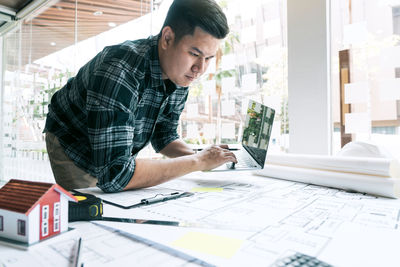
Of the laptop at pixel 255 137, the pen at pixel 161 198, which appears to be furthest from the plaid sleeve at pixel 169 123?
the pen at pixel 161 198

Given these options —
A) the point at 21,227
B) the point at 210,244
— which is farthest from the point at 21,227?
the point at 210,244

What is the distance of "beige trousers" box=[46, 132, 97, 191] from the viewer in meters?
1.34

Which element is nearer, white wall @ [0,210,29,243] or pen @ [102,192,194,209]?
white wall @ [0,210,29,243]

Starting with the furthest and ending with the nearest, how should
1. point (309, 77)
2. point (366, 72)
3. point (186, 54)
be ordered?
1. point (309, 77)
2. point (366, 72)
3. point (186, 54)

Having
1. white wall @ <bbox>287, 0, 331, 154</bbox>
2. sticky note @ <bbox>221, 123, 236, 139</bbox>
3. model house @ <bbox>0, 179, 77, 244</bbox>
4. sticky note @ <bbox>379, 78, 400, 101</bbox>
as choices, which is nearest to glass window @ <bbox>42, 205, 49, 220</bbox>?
model house @ <bbox>0, 179, 77, 244</bbox>

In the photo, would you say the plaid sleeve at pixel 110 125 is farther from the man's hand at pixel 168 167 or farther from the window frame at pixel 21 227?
the window frame at pixel 21 227

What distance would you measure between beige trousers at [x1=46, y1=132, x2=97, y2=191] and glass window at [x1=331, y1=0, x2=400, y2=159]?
141 cm

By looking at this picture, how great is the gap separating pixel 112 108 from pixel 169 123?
619mm

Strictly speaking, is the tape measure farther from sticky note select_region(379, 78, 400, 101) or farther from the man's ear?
sticky note select_region(379, 78, 400, 101)

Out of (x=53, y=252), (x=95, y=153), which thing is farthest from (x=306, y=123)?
(x=53, y=252)

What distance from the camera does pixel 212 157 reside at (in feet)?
3.85

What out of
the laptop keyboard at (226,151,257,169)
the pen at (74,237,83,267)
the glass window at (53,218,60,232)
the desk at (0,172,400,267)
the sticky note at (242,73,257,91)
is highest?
the sticky note at (242,73,257,91)

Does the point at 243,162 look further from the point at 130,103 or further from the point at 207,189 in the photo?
the point at 130,103

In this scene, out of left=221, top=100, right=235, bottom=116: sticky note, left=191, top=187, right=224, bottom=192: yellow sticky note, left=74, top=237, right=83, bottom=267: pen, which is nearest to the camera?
left=74, top=237, right=83, bottom=267: pen
